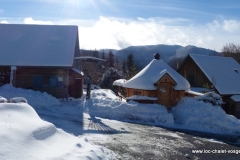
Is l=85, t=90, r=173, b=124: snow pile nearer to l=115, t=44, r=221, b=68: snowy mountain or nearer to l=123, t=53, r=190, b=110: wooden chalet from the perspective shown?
l=123, t=53, r=190, b=110: wooden chalet

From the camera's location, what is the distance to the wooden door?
19375 millimetres

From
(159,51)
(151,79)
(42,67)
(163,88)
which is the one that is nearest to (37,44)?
(42,67)

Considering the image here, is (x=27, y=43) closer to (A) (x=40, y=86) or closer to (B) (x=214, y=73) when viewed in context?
(A) (x=40, y=86)

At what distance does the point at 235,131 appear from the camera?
1611 cm

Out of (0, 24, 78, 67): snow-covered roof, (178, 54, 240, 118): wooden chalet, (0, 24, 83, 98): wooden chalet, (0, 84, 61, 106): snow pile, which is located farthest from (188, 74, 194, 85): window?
(0, 84, 61, 106): snow pile

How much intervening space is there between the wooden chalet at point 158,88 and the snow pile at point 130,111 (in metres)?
1.38

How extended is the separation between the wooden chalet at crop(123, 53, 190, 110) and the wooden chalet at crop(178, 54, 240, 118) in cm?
521

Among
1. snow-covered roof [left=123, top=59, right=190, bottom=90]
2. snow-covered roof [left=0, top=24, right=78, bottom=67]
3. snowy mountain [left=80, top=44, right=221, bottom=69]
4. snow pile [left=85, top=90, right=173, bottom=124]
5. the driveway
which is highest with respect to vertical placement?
snowy mountain [left=80, top=44, right=221, bottom=69]

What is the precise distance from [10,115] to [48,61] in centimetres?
→ 1423

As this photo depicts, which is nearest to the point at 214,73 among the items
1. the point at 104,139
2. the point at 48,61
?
the point at 48,61

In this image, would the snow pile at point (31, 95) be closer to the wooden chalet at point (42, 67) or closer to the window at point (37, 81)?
the wooden chalet at point (42, 67)

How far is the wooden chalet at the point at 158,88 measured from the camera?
1911 cm

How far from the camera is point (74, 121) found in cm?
1420

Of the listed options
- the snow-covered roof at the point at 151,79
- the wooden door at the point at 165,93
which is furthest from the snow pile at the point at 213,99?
the wooden door at the point at 165,93
